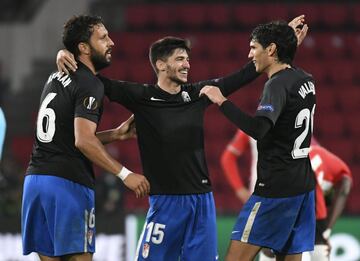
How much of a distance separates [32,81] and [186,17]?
8.93ft

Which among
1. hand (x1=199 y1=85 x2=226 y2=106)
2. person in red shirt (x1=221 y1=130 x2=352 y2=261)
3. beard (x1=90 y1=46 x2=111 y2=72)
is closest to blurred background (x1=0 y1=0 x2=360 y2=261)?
person in red shirt (x1=221 y1=130 x2=352 y2=261)

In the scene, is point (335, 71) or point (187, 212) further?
point (335, 71)

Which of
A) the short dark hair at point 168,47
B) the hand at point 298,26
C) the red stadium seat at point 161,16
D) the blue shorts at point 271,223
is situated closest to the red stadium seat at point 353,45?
the red stadium seat at point 161,16

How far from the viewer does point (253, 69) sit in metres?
5.77

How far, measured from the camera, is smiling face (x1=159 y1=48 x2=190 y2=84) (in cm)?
557

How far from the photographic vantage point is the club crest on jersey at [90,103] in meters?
5.05

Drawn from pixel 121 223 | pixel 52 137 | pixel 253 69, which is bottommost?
pixel 121 223

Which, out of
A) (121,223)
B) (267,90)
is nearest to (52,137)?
(267,90)

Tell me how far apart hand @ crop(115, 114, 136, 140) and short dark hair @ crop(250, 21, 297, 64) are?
100 cm

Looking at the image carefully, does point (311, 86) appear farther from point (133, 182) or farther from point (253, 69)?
point (133, 182)

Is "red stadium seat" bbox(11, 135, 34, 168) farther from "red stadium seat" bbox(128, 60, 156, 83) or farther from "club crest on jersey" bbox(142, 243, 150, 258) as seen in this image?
"club crest on jersey" bbox(142, 243, 150, 258)

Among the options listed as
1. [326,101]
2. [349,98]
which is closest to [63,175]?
[326,101]

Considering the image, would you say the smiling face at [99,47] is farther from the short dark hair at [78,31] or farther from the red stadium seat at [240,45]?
the red stadium seat at [240,45]

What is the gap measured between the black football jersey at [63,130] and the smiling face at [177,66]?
0.55m
